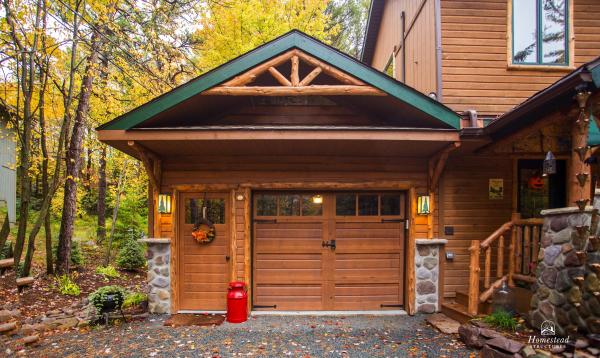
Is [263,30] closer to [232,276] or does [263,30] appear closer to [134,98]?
[134,98]

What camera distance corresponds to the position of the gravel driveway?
169 inches

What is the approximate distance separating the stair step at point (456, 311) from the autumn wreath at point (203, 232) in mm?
3785

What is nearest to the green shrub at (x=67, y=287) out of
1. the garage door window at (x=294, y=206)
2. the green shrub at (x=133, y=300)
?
the green shrub at (x=133, y=300)

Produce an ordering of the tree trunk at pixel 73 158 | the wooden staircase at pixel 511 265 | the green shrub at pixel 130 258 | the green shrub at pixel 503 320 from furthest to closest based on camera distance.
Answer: the green shrub at pixel 130 258, the tree trunk at pixel 73 158, the wooden staircase at pixel 511 265, the green shrub at pixel 503 320

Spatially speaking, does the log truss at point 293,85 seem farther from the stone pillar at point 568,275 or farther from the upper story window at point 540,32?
the upper story window at point 540,32

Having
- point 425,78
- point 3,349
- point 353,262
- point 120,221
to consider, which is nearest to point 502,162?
point 425,78

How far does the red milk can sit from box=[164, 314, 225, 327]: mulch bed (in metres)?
0.22

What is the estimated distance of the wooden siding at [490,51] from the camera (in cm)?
626

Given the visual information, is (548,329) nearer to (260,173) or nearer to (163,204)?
(260,173)

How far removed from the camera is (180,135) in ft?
15.7

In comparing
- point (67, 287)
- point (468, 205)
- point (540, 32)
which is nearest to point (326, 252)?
point (468, 205)

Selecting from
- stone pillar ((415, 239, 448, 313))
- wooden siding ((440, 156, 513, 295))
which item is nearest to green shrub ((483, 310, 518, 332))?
stone pillar ((415, 239, 448, 313))

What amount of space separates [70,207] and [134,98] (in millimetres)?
3339

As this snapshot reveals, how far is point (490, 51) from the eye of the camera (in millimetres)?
6305
